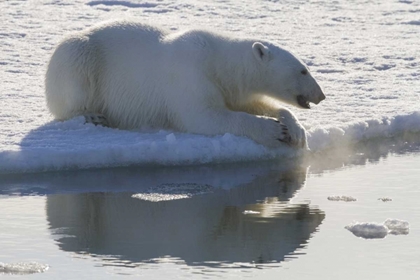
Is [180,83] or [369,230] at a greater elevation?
[180,83]

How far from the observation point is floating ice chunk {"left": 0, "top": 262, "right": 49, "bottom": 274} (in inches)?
193

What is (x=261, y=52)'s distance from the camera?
8195 mm

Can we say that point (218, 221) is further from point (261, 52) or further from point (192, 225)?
point (261, 52)

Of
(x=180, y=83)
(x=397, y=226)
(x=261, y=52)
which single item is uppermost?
(x=261, y=52)

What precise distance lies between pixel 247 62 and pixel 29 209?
8.57 feet

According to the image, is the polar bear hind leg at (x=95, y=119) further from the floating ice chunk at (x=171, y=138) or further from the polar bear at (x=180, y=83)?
the floating ice chunk at (x=171, y=138)

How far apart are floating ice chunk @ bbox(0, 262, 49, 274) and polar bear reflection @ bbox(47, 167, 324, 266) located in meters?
0.37

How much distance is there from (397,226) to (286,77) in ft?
8.89

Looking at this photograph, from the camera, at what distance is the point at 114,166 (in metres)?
7.46

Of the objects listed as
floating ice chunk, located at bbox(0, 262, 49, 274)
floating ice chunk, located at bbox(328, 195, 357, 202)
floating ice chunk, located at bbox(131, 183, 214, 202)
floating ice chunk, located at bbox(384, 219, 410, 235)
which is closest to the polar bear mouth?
floating ice chunk, located at bbox(131, 183, 214, 202)

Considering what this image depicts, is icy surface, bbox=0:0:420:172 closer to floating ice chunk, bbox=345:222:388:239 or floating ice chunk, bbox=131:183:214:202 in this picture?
floating ice chunk, bbox=131:183:214:202

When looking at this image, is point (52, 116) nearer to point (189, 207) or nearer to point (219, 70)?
point (219, 70)

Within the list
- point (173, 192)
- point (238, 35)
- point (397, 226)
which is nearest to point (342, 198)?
point (397, 226)

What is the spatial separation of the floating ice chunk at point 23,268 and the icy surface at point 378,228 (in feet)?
5.64
